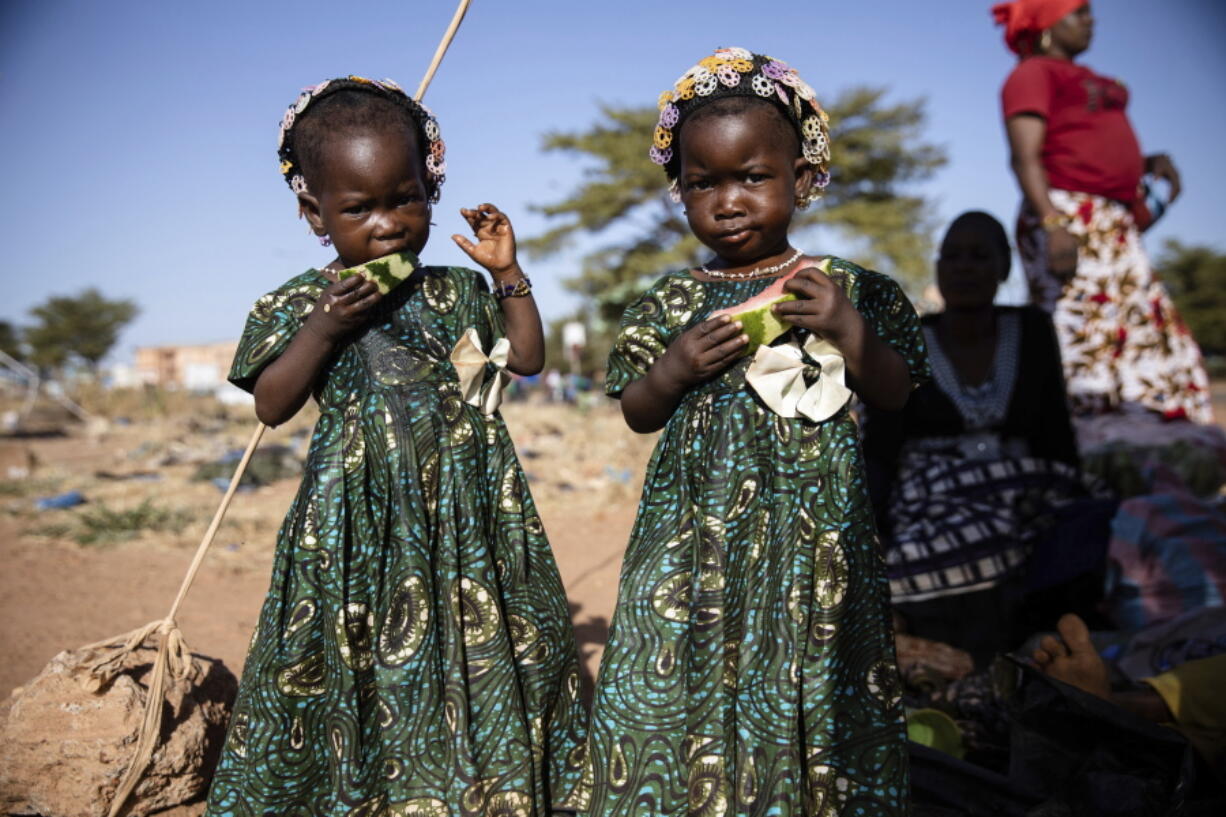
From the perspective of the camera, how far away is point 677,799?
1876mm

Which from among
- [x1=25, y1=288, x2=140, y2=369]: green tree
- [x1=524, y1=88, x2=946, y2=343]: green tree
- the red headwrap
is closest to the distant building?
[x1=25, y1=288, x2=140, y2=369]: green tree

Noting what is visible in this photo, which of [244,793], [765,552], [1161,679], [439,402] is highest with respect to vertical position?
[439,402]

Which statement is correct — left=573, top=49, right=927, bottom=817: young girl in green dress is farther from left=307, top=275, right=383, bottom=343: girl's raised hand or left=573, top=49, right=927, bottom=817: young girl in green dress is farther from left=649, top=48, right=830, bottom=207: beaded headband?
left=307, top=275, right=383, bottom=343: girl's raised hand

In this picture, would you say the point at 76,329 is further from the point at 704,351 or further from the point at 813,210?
the point at 704,351

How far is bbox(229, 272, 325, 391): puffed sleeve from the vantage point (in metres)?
2.18

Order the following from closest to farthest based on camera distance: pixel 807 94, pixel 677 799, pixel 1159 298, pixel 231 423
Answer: pixel 677 799
pixel 807 94
pixel 1159 298
pixel 231 423

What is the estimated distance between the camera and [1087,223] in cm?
442

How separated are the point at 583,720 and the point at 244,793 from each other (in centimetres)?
83

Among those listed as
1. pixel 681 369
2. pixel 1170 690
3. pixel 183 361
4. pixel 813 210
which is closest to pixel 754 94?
pixel 681 369

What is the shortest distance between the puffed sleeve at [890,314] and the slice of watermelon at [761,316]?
8.7 inches

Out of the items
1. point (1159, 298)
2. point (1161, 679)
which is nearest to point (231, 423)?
point (1159, 298)

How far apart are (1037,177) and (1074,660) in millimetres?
2798

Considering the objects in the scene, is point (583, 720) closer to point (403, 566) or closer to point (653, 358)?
point (403, 566)

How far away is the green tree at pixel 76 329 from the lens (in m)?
44.8
